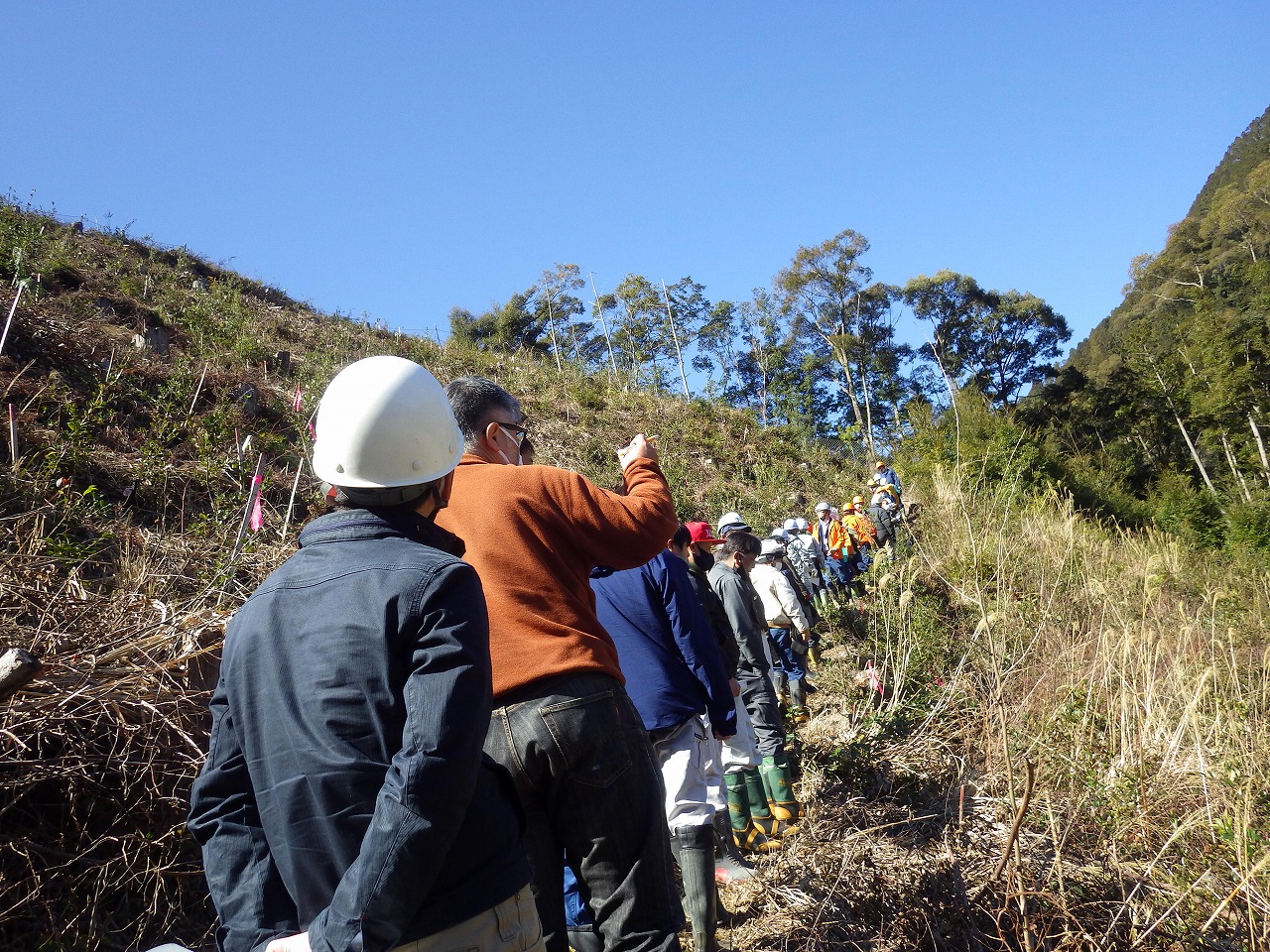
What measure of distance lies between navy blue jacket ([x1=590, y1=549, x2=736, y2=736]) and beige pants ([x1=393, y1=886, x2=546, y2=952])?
1.76 m

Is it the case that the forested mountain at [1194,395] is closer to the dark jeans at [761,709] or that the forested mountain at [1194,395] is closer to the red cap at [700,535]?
the red cap at [700,535]

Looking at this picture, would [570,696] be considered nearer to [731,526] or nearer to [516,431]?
[516,431]

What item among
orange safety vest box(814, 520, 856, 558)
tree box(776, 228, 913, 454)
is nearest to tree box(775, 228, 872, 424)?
tree box(776, 228, 913, 454)

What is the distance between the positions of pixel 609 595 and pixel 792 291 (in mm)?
37891

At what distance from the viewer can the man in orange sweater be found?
1.90 metres

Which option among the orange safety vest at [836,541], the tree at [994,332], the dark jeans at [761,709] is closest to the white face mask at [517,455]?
the dark jeans at [761,709]

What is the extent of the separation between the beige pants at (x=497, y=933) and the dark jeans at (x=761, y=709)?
375 cm

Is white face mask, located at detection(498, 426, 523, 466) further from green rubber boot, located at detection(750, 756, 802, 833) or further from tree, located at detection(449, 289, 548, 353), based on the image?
tree, located at detection(449, 289, 548, 353)

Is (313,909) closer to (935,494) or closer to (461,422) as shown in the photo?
(461,422)

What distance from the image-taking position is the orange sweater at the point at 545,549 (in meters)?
1.95

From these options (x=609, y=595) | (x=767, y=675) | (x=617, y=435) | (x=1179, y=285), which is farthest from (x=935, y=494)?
(x=1179, y=285)

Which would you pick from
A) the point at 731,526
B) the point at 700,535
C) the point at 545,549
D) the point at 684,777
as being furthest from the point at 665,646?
the point at 731,526

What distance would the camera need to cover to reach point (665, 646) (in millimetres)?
3320

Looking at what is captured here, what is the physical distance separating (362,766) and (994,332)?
4814 cm
